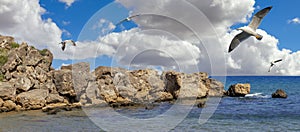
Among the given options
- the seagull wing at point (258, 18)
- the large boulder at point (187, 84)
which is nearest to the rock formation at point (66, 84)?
the large boulder at point (187, 84)

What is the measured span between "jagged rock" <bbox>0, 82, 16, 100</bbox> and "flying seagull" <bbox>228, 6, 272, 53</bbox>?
32.4 meters

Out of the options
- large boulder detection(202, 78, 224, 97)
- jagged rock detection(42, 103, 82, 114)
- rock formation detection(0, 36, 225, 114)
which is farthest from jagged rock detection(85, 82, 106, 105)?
large boulder detection(202, 78, 224, 97)

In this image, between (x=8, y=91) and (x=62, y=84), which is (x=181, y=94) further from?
(x=8, y=91)

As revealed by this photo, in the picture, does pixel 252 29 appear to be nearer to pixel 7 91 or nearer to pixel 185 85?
pixel 7 91

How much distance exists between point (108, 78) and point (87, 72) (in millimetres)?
3437

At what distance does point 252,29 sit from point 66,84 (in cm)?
3600

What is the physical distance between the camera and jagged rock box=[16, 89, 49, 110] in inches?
1468

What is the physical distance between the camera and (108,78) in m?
47.3

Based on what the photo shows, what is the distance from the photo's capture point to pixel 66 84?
43000 millimetres

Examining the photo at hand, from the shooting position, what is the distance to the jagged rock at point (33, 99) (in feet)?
122

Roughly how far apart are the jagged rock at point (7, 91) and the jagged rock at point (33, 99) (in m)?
0.76

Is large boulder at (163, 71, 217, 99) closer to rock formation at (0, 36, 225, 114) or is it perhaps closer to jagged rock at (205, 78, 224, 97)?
rock formation at (0, 36, 225, 114)

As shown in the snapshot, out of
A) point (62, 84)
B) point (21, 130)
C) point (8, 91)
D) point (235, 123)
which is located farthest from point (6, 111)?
point (235, 123)

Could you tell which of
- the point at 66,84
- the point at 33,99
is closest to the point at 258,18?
the point at 33,99
